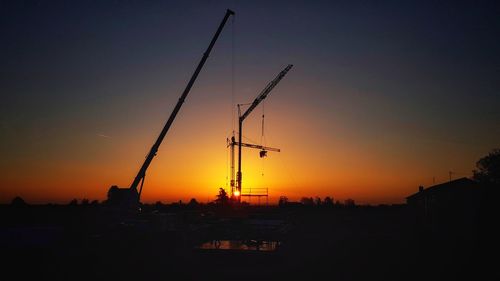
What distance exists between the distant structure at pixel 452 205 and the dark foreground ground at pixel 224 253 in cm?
63

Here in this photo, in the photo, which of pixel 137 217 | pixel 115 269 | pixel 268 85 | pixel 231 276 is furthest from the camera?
pixel 268 85

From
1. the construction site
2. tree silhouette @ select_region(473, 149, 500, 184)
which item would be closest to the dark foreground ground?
the construction site

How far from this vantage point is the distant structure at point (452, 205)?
1172 inches

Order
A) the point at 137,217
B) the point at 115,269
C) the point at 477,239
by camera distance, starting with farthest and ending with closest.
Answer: the point at 137,217 < the point at 477,239 < the point at 115,269

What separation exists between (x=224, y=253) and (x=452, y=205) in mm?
20049

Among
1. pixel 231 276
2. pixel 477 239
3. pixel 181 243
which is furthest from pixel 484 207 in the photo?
pixel 181 243

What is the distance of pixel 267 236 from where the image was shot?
35.9 m

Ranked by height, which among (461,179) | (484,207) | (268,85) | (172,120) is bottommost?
(484,207)

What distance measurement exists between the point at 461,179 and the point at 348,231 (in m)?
12.1

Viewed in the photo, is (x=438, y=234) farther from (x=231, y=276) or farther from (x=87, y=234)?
(x=87, y=234)

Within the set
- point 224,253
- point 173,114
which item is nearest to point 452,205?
point 224,253

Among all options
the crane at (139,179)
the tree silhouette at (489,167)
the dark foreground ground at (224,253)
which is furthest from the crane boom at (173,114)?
the tree silhouette at (489,167)

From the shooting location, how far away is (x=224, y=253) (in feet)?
82.6

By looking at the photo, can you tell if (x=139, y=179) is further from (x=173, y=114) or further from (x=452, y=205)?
(x=452, y=205)
